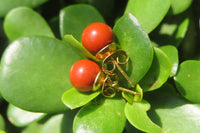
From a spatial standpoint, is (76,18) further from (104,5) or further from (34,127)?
(34,127)

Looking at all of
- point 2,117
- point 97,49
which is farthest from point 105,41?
point 2,117

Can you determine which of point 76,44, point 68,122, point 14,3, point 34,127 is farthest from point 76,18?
point 34,127

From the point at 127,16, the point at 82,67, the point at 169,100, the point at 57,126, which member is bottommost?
the point at 57,126

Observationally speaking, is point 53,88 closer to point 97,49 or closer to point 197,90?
point 97,49

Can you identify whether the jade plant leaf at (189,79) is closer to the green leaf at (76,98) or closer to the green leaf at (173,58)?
the green leaf at (173,58)

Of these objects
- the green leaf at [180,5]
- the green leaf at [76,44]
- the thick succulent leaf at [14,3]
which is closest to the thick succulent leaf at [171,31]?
the green leaf at [180,5]

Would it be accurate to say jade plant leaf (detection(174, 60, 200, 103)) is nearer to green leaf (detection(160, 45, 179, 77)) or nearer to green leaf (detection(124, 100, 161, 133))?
green leaf (detection(160, 45, 179, 77))
